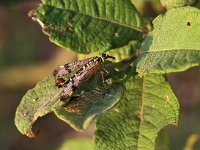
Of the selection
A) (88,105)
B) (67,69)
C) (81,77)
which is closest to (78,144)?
(67,69)

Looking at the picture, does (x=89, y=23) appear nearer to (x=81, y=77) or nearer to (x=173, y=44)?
(x=81, y=77)

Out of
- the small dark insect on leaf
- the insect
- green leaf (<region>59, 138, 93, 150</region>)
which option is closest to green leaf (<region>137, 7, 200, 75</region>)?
the insect

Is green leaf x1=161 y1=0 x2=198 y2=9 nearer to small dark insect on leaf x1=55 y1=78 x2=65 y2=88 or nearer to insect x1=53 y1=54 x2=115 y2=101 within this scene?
insect x1=53 y1=54 x2=115 y2=101

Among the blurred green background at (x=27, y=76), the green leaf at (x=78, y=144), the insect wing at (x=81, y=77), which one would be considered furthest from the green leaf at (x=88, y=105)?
the blurred green background at (x=27, y=76)

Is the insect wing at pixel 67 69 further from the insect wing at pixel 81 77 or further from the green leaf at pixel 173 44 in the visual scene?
the green leaf at pixel 173 44

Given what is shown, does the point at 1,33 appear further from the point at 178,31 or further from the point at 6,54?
the point at 178,31
